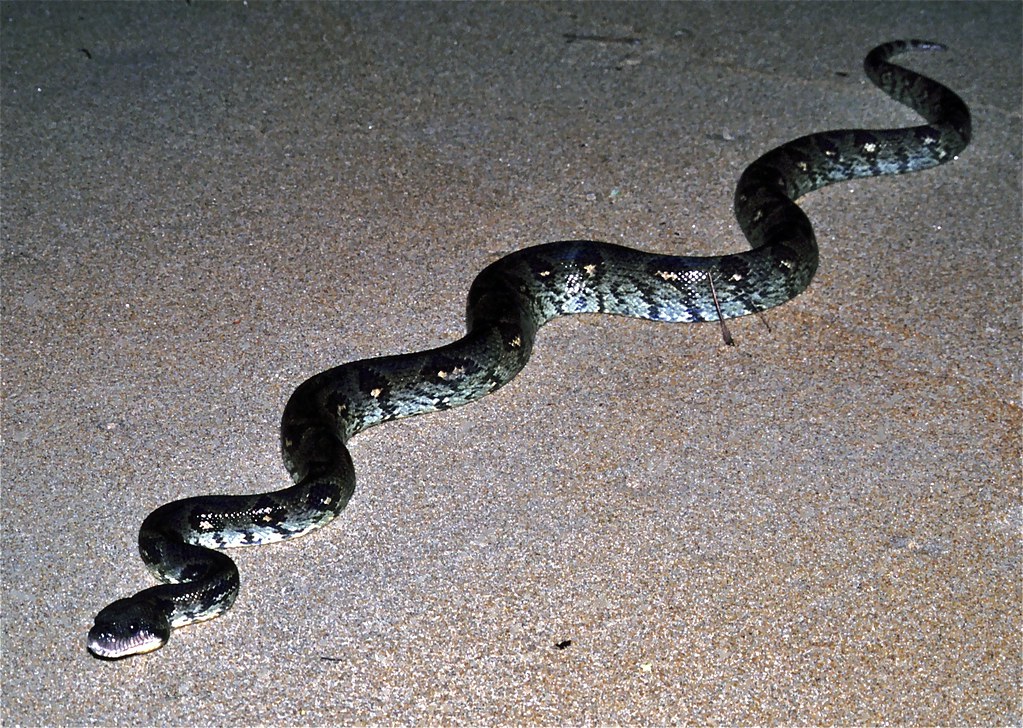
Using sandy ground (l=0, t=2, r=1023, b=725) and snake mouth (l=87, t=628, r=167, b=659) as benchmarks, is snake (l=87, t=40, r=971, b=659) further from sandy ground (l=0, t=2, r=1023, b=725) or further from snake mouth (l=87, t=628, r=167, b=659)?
sandy ground (l=0, t=2, r=1023, b=725)

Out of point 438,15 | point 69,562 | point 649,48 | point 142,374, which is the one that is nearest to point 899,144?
point 649,48

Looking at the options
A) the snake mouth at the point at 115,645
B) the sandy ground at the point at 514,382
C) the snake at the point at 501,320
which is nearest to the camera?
the snake mouth at the point at 115,645

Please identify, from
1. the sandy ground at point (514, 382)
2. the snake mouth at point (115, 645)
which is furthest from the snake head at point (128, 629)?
the sandy ground at point (514, 382)

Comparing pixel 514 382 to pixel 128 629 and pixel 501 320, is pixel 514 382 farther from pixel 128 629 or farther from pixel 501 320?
pixel 128 629

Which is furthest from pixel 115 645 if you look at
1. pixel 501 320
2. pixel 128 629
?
pixel 501 320

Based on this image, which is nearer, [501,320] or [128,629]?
[128,629]

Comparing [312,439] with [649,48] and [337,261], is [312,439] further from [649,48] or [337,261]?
[649,48]

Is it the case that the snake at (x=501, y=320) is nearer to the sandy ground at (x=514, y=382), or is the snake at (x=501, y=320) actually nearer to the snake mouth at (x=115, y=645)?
the snake mouth at (x=115, y=645)
